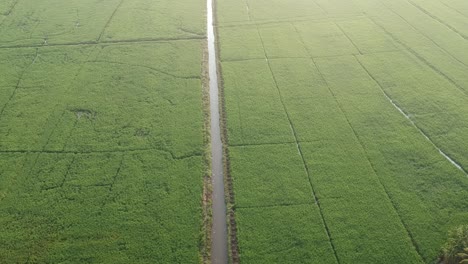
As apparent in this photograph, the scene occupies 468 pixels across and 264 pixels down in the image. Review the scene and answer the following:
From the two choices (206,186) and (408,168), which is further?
(408,168)

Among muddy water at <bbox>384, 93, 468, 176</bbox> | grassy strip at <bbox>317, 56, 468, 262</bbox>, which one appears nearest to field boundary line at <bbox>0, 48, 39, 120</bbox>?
grassy strip at <bbox>317, 56, 468, 262</bbox>

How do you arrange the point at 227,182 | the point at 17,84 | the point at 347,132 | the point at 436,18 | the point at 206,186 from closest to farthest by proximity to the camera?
the point at 206,186
the point at 227,182
the point at 347,132
the point at 17,84
the point at 436,18

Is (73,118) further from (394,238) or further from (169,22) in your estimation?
(394,238)

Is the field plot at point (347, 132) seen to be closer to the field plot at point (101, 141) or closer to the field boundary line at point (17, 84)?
the field plot at point (101, 141)

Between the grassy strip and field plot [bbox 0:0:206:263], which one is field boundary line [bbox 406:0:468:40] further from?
field plot [bbox 0:0:206:263]

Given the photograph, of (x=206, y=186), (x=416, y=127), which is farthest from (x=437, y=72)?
(x=206, y=186)

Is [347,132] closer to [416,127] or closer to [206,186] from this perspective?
[416,127]
